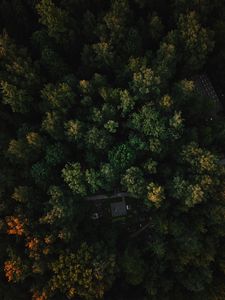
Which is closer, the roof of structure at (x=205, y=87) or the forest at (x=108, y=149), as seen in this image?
the forest at (x=108, y=149)

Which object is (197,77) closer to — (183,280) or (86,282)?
(183,280)

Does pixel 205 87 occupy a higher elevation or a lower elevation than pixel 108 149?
higher

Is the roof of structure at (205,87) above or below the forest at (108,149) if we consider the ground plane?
above

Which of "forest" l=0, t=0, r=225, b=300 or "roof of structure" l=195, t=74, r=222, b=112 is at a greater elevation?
"roof of structure" l=195, t=74, r=222, b=112

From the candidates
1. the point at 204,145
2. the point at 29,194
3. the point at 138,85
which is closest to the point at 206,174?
the point at 204,145

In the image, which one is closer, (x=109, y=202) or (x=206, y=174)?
(x=206, y=174)

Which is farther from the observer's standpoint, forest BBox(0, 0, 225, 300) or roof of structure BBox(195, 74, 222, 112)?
roof of structure BBox(195, 74, 222, 112)

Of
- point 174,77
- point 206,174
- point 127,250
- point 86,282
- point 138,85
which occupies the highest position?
point 174,77

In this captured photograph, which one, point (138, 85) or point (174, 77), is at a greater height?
point (174, 77)
